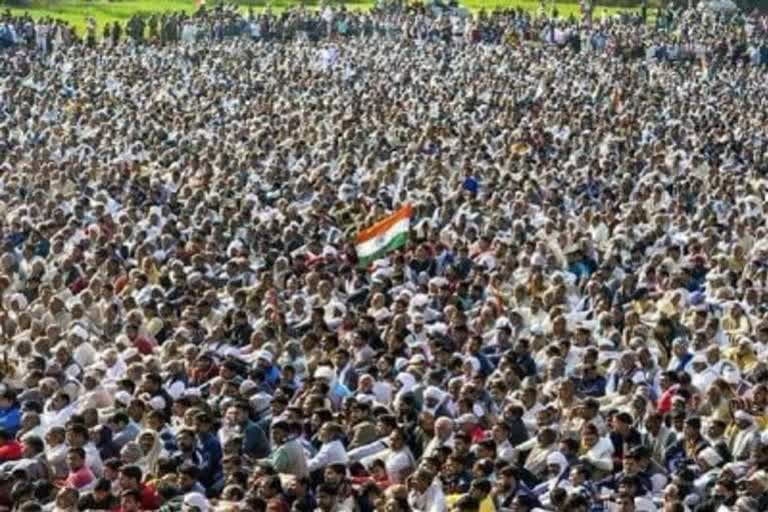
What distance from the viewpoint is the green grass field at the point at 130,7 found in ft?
204

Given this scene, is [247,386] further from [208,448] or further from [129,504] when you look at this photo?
[129,504]

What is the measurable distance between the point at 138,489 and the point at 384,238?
984 cm

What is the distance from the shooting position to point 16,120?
33281mm

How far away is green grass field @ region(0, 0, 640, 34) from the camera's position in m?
62.3

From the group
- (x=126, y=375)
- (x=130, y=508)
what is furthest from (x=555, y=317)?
(x=130, y=508)

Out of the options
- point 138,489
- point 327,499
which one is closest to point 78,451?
point 138,489

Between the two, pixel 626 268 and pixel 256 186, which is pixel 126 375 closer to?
pixel 626 268

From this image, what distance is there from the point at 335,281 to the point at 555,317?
3186 mm

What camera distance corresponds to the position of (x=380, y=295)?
1939cm

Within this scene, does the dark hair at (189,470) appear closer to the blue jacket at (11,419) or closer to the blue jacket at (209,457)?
the blue jacket at (209,457)

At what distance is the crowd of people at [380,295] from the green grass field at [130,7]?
73.2 ft

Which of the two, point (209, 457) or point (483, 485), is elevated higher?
point (483, 485)

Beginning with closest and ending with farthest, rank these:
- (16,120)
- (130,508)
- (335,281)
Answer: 1. (130,508)
2. (335,281)
3. (16,120)

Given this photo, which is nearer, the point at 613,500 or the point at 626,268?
the point at 613,500
